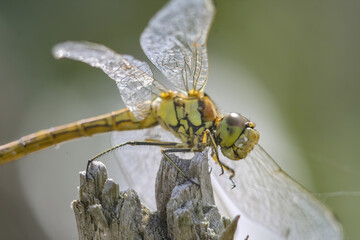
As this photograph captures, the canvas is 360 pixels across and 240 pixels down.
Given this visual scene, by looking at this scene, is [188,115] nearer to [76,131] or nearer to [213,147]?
[213,147]

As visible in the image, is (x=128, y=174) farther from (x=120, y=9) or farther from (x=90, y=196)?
(x=120, y=9)

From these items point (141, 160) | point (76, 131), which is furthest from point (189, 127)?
point (76, 131)

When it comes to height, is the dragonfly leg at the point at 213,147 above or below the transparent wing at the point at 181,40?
below

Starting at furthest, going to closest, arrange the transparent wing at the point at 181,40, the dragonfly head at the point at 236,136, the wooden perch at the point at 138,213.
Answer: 1. the dragonfly head at the point at 236,136
2. the transparent wing at the point at 181,40
3. the wooden perch at the point at 138,213

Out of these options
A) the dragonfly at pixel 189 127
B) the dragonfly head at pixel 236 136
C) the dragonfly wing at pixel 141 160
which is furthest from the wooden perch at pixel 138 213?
the dragonfly wing at pixel 141 160

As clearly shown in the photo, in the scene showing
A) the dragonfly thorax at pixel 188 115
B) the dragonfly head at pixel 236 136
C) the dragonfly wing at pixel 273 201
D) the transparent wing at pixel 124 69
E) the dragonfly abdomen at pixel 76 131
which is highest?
the transparent wing at pixel 124 69

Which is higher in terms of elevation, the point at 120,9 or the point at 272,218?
the point at 120,9

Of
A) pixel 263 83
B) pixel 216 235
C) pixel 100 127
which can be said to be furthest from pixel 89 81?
pixel 216 235

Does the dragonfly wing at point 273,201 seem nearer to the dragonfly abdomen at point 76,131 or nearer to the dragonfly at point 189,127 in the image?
the dragonfly at point 189,127
